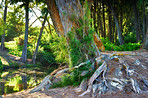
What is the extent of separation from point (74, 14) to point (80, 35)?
988 millimetres

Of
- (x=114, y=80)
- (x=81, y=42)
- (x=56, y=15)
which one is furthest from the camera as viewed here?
(x=56, y=15)

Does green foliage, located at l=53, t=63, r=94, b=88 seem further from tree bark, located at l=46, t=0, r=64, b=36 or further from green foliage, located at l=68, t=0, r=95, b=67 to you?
tree bark, located at l=46, t=0, r=64, b=36

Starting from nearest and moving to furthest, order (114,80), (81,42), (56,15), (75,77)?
(114,80)
(75,77)
(81,42)
(56,15)

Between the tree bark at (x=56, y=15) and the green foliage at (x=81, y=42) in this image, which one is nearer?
the green foliage at (x=81, y=42)

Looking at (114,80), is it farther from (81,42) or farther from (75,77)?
(81,42)

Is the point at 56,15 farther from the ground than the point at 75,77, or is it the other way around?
the point at 56,15

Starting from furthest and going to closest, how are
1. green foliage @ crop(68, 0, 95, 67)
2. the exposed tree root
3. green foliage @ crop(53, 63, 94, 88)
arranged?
green foliage @ crop(68, 0, 95, 67), green foliage @ crop(53, 63, 94, 88), the exposed tree root

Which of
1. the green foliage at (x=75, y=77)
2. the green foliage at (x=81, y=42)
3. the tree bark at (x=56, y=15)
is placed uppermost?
the tree bark at (x=56, y=15)

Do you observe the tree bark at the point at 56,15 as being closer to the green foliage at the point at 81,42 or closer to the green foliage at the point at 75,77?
the green foliage at the point at 81,42

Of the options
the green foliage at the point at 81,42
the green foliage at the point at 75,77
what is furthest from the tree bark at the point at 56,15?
the green foliage at the point at 75,77

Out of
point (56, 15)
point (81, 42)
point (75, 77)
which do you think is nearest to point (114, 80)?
point (75, 77)

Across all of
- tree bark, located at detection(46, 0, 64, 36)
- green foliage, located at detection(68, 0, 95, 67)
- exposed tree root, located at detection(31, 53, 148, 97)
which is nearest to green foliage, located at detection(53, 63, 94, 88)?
exposed tree root, located at detection(31, 53, 148, 97)

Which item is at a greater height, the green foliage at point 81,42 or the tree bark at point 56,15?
the tree bark at point 56,15

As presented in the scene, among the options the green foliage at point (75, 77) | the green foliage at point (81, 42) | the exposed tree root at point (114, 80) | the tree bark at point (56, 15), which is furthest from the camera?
the tree bark at point (56, 15)
